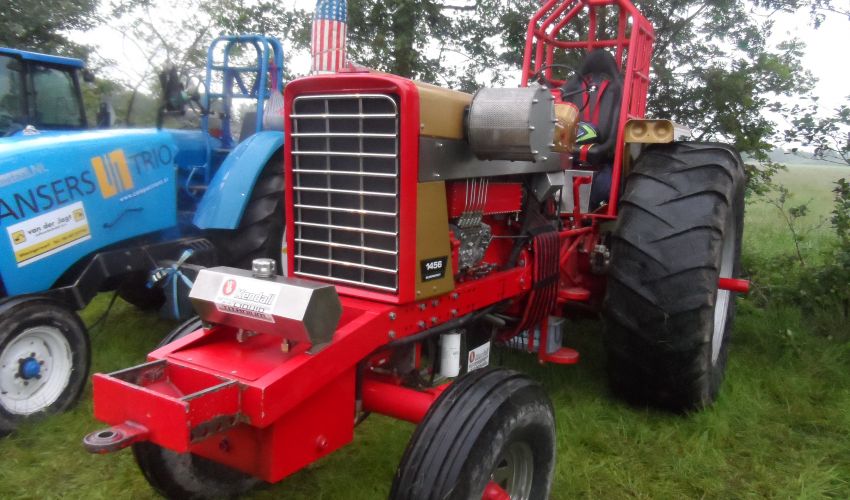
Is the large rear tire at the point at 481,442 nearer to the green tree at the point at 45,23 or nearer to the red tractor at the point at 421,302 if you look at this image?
the red tractor at the point at 421,302

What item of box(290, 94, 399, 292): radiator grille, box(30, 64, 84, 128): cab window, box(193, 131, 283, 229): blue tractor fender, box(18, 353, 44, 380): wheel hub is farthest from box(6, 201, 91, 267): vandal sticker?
box(290, 94, 399, 292): radiator grille

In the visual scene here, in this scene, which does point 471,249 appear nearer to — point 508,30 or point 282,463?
point 282,463

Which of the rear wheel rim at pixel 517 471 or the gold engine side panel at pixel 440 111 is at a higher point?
the gold engine side panel at pixel 440 111

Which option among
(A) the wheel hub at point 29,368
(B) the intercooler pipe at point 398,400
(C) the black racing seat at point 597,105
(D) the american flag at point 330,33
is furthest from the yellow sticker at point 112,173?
(D) the american flag at point 330,33

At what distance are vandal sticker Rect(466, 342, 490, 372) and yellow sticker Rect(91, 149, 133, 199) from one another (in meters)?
2.45

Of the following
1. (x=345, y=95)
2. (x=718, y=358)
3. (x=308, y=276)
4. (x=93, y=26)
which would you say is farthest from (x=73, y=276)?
(x=93, y=26)

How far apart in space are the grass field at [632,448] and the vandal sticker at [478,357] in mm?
583

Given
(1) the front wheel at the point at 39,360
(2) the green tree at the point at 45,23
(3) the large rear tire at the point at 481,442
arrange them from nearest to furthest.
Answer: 1. (3) the large rear tire at the point at 481,442
2. (1) the front wheel at the point at 39,360
3. (2) the green tree at the point at 45,23

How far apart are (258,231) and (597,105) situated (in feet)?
7.51

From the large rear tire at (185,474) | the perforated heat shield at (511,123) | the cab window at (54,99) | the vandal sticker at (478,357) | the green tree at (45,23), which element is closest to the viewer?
the perforated heat shield at (511,123)

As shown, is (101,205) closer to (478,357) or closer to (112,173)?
(112,173)

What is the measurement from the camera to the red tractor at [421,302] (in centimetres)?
199

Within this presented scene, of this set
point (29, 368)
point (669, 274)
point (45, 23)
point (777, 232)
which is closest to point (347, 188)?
point (669, 274)

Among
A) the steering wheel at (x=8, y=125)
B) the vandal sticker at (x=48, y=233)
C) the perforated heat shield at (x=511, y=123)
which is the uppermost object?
the perforated heat shield at (x=511, y=123)
